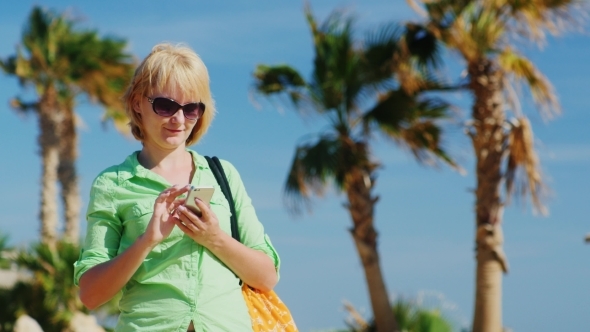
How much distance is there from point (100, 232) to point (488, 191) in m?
11.2

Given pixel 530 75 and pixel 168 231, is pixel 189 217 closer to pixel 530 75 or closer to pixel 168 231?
pixel 168 231

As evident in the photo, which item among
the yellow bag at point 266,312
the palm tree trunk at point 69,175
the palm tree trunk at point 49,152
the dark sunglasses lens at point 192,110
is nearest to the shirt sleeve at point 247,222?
the yellow bag at point 266,312

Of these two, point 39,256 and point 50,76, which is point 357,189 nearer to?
point 39,256

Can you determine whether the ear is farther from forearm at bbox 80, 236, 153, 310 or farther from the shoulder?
forearm at bbox 80, 236, 153, 310

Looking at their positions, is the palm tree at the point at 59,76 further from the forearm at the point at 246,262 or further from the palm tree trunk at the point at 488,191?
the forearm at the point at 246,262

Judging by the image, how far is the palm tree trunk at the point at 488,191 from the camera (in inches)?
523

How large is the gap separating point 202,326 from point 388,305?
12.8 metres

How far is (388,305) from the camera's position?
594 inches

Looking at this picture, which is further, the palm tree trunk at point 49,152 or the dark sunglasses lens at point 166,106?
the palm tree trunk at point 49,152

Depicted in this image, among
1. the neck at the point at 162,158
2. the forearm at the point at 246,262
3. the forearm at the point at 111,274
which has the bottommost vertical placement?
the forearm at the point at 111,274

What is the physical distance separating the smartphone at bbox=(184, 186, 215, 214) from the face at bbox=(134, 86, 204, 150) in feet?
0.99

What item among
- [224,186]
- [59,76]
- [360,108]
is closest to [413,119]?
[360,108]

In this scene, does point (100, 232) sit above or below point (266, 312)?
above

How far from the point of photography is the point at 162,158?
2.78 m
